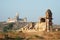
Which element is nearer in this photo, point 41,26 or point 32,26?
point 41,26

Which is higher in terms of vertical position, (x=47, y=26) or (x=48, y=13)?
(x=48, y=13)

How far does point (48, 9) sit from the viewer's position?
43.2 m

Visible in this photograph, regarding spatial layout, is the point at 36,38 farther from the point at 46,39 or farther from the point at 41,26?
the point at 41,26

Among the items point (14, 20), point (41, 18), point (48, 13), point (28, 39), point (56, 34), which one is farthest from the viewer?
point (14, 20)

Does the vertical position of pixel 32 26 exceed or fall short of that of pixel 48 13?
it falls short

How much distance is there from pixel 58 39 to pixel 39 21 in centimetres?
1424

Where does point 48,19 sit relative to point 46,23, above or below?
above

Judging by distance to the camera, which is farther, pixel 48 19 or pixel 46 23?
pixel 46 23

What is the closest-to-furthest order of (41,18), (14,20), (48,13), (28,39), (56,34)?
(28,39) → (56,34) → (48,13) → (41,18) → (14,20)

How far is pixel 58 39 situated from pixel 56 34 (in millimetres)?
4098

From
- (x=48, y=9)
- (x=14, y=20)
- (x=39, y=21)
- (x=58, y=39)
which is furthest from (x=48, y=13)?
(x=14, y=20)

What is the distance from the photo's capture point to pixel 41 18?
45.6m

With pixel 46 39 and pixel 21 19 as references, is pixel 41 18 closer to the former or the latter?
pixel 46 39

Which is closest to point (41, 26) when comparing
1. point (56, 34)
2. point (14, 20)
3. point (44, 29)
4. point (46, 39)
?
point (44, 29)
